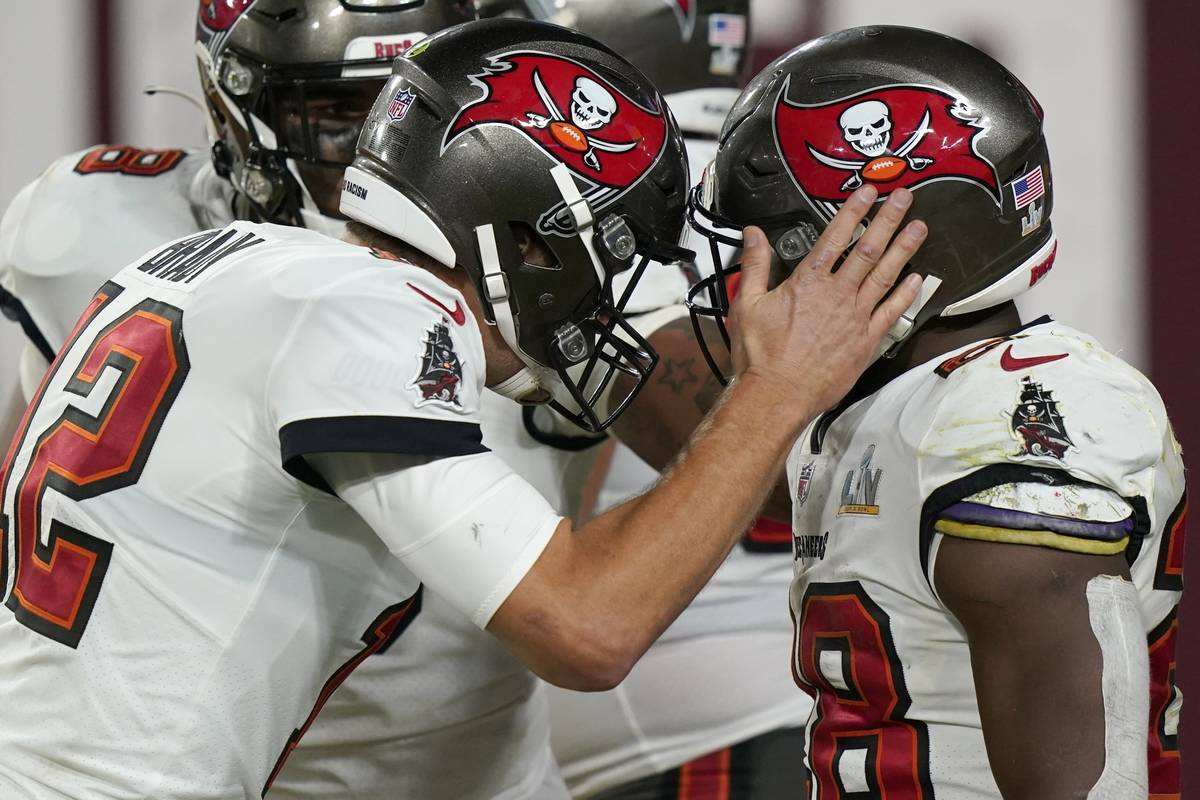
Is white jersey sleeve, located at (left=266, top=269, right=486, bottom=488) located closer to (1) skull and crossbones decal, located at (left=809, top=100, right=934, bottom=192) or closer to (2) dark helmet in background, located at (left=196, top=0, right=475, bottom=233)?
(1) skull and crossbones decal, located at (left=809, top=100, right=934, bottom=192)

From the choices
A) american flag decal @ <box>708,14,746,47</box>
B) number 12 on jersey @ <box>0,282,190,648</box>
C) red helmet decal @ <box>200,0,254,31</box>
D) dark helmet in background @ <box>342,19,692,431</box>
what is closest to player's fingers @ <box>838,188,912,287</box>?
dark helmet in background @ <box>342,19,692,431</box>

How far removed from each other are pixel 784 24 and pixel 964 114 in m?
1.97

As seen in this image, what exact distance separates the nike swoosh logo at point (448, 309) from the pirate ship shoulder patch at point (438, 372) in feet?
0.10

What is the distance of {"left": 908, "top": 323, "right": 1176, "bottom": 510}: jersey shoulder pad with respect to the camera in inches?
53.5

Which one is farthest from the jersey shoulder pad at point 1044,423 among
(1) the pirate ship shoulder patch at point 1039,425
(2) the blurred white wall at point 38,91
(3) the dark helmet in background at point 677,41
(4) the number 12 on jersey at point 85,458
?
(2) the blurred white wall at point 38,91

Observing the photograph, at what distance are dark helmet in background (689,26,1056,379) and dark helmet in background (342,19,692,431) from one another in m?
0.14

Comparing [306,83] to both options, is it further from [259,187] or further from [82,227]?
[82,227]

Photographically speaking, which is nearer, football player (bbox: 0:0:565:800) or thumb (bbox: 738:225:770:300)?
thumb (bbox: 738:225:770:300)

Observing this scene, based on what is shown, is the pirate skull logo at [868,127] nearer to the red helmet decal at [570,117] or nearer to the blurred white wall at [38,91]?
the red helmet decal at [570,117]

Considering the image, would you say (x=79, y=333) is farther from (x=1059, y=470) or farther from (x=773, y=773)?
(x=773, y=773)

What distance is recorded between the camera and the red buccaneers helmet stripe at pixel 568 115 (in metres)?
1.58

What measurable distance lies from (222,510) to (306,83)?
0.96 meters

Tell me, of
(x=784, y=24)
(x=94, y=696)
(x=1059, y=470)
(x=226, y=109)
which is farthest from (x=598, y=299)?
(x=784, y=24)

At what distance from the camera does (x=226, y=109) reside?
227 centimetres
